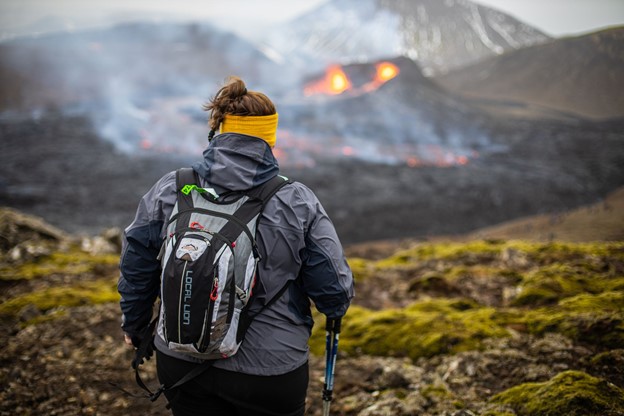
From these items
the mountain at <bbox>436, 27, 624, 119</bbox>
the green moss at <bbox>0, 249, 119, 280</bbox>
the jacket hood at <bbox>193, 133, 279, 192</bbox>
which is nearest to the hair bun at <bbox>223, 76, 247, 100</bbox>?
the jacket hood at <bbox>193, 133, 279, 192</bbox>

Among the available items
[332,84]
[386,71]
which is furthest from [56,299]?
[386,71]

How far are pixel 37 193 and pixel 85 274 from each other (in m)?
19.1

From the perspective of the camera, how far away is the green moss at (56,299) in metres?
6.55

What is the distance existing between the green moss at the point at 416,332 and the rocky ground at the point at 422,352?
15mm

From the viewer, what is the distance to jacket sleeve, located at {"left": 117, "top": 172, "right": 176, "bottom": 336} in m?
2.40

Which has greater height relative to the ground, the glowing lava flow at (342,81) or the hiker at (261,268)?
the glowing lava flow at (342,81)

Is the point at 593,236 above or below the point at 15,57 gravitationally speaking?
below

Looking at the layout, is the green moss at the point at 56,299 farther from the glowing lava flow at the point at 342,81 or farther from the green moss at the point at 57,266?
the glowing lava flow at the point at 342,81

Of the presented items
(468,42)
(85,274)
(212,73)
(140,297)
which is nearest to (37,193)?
(85,274)

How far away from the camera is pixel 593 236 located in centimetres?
1786

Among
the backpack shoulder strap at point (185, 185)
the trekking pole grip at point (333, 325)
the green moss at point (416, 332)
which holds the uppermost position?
the backpack shoulder strap at point (185, 185)

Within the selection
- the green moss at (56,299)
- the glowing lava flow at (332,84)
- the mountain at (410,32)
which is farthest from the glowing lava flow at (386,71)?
the mountain at (410,32)

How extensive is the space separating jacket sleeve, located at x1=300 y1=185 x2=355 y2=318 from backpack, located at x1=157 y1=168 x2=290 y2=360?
0.29 metres

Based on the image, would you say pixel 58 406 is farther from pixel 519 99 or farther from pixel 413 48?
pixel 413 48
